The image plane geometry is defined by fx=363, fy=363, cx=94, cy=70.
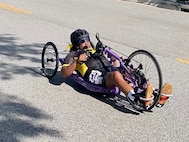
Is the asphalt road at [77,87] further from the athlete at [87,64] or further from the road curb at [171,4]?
the road curb at [171,4]

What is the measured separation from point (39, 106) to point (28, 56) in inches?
78.8

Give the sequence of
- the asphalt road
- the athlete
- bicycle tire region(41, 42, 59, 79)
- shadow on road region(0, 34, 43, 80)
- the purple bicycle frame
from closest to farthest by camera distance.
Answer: the asphalt road, the purple bicycle frame, the athlete, bicycle tire region(41, 42, 59, 79), shadow on road region(0, 34, 43, 80)

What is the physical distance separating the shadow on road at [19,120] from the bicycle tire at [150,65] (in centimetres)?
118

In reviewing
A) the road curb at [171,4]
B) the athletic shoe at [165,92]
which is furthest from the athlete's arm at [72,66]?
the road curb at [171,4]

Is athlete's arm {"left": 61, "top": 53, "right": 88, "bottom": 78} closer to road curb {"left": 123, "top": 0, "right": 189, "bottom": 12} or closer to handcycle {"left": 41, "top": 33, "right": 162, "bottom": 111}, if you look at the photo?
handcycle {"left": 41, "top": 33, "right": 162, "bottom": 111}

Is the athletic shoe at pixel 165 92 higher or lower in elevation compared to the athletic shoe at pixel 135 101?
higher

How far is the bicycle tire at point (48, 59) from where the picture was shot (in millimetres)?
5066

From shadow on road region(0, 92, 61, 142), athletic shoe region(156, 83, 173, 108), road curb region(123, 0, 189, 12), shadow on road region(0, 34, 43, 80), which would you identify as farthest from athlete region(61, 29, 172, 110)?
road curb region(123, 0, 189, 12)

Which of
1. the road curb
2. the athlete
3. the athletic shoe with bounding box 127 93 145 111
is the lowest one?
the athletic shoe with bounding box 127 93 145 111

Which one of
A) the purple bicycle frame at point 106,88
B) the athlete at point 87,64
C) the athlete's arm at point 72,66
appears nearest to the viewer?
the purple bicycle frame at point 106,88

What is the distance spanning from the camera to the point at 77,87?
4922mm

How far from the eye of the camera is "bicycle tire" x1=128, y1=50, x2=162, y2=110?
404 cm

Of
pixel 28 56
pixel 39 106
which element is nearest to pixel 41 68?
pixel 28 56

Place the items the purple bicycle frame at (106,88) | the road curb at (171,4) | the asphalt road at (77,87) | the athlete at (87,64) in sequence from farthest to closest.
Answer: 1. the road curb at (171,4)
2. the athlete at (87,64)
3. the purple bicycle frame at (106,88)
4. the asphalt road at (77,87)
